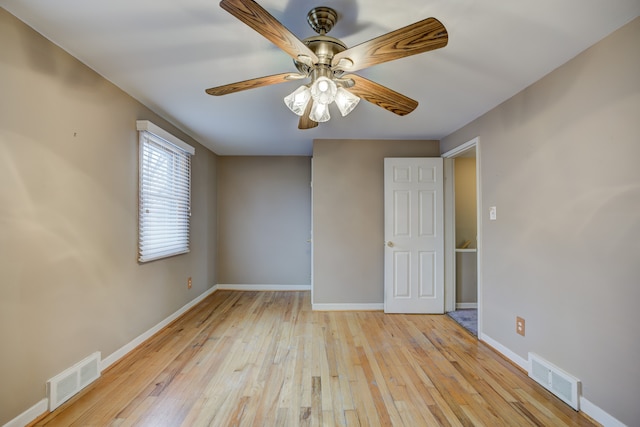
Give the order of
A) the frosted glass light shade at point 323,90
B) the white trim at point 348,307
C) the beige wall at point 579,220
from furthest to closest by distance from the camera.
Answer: the white trim at point 348,307, the beige wall at point 579,220, the frosted glass light shade at point 323,90

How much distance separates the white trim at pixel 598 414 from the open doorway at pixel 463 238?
5.21ft

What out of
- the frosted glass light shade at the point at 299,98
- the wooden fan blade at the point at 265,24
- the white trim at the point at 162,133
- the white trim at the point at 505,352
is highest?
the white trim at the point at 162,133

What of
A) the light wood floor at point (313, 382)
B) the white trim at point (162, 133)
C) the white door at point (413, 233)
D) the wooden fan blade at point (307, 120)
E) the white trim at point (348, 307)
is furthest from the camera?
the white trim at point (348, 307)

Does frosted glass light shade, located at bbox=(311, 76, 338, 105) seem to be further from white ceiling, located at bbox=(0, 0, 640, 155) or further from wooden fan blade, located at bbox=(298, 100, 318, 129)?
wooden fan blade, located at bbox=(298, 100, 318, 129)

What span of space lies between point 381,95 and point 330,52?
0.40 metres

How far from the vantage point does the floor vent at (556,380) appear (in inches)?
73.7

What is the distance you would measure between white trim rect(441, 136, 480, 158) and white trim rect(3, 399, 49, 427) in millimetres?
4014

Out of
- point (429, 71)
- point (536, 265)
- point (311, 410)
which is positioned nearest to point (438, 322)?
point (536, 265)

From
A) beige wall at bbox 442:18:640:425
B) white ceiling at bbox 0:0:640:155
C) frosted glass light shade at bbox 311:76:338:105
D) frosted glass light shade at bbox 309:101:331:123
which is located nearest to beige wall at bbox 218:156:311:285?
white ceiling at bbox 0:0:640:155

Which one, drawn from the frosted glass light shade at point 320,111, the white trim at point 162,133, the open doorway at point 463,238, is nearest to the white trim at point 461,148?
the open doorway at point 463,238

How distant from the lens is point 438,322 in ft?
11.3

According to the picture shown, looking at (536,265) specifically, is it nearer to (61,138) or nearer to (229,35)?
(229,35)

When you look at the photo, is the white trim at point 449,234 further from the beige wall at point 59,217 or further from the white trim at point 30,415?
the white trim at point 30,415

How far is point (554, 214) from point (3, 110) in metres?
3.46
